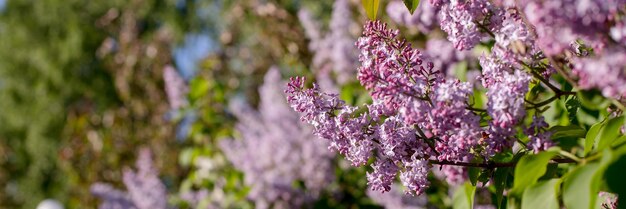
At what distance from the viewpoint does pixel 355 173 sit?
309 centimetres

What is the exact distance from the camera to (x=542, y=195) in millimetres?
967

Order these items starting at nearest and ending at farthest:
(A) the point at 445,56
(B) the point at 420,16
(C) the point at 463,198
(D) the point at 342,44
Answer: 1. (C) the point at 463,198
2. (B) the point at 420,16
3. (A) the point at 445,56
4. (D) the point at 342,44

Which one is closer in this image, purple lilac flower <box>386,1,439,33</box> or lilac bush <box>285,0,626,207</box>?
lilac bush <box>285,0,626,207</box>

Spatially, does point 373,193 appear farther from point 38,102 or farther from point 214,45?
point 38,102

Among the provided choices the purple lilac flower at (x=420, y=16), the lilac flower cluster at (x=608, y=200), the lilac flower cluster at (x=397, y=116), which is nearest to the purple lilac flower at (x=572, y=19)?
the lilac flower cluster at (x=397, y=116)

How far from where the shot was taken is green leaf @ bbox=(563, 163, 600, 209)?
0.81 metres

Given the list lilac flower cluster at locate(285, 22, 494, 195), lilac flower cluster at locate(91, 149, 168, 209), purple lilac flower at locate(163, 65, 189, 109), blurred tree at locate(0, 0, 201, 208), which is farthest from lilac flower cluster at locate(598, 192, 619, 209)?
blurred tree at locate(0, 0, 201, 208)

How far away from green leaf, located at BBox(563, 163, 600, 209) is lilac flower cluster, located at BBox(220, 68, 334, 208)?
231 centimetres

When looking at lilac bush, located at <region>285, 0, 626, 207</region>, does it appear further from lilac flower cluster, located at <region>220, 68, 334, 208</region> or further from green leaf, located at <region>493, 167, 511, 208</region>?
lilac flower cluster, located at <region>220, 68, 334, 208</region>

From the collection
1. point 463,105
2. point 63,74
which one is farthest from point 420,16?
point 63,74

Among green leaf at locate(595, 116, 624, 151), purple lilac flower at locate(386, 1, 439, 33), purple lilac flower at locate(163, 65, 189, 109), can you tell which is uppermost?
purple lilac flower at locate(163, 65, 189, 109)

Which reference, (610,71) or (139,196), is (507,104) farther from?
(139,196)

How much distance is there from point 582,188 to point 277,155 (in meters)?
2.74

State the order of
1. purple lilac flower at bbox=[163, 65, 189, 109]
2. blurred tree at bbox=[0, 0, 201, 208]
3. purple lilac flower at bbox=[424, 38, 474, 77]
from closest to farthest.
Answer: purple lilac flower at bbox=[424, 38, 474, 77], purple lilac flower at bbox=[163, 65, 189, 109], blurred tree at bbox=[0, 0, 201, 208]
